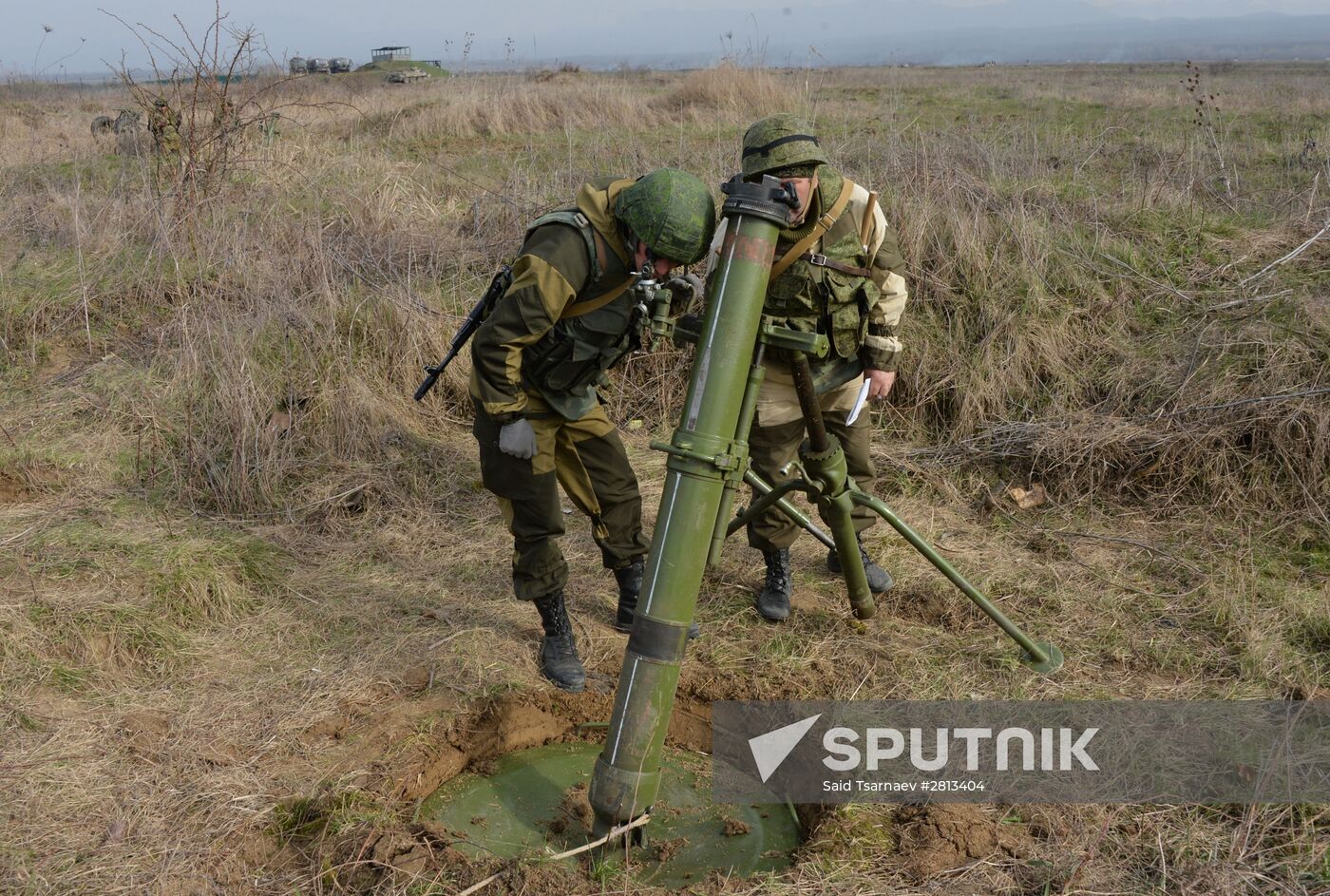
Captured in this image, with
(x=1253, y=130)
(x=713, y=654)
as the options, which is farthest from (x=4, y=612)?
(x=1253, y=130)

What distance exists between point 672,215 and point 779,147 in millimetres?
588

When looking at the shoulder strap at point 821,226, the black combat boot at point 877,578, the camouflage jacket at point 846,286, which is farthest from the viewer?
the black combat boot at point 877,578

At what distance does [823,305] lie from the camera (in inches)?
149

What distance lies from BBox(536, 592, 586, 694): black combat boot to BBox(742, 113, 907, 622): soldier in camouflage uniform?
83 centimetres

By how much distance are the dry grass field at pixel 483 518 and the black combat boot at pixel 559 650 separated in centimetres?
11

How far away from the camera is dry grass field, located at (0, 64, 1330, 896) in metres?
2.96

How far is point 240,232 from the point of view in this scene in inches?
274

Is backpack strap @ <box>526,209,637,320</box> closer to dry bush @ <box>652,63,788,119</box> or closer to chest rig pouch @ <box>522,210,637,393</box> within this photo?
chest rig pouch @ <box>522,210,637,393</box>

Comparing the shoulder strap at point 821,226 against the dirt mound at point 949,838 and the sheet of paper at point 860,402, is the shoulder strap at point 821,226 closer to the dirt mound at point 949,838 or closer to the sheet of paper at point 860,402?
the sheet of paper at point 860,402

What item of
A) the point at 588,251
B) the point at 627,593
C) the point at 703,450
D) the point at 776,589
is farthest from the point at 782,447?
the point at 703,450

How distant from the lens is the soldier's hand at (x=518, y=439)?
3.38 m

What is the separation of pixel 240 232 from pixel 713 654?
478 cm

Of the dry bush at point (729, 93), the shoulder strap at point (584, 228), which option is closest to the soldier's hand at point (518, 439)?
the shoulder strap at point (584, 228)

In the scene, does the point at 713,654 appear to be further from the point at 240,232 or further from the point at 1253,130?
the point at 1253,130
